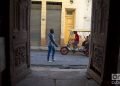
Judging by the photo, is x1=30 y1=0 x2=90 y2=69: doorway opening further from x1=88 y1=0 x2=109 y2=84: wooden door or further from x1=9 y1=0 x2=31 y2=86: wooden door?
x1=88 y1=0 x2=109 y2=84: wooden door

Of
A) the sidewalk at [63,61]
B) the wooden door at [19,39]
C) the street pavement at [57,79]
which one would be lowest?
→ the sidewalk at [63,61]

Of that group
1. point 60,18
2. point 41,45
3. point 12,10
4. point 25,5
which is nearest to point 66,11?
point 60,18

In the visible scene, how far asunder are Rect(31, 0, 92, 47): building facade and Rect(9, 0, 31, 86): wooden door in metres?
14.5

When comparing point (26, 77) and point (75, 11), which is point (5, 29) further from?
point (75, 11)

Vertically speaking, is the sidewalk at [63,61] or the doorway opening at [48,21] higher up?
the doorway opening at [48,21]

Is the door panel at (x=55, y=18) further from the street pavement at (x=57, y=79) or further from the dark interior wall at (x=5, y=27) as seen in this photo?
the dark interior wall at (x=5, y=27)

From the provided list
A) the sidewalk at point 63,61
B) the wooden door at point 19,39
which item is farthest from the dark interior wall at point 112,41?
the sidewalk at point 63,61

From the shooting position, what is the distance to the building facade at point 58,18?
2352 cm

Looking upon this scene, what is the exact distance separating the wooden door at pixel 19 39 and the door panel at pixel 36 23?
14671 mm

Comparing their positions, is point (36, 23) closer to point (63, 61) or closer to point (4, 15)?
point (63, 61)

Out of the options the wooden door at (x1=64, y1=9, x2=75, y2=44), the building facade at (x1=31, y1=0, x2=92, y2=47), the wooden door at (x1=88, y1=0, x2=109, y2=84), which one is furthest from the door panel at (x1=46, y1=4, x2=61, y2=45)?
the wooden door at (x1=88, y1=0, x2=109, y2=84)

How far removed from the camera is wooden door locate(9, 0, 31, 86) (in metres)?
7.26

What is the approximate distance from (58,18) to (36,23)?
1.78 m

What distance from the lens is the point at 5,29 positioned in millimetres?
6965
